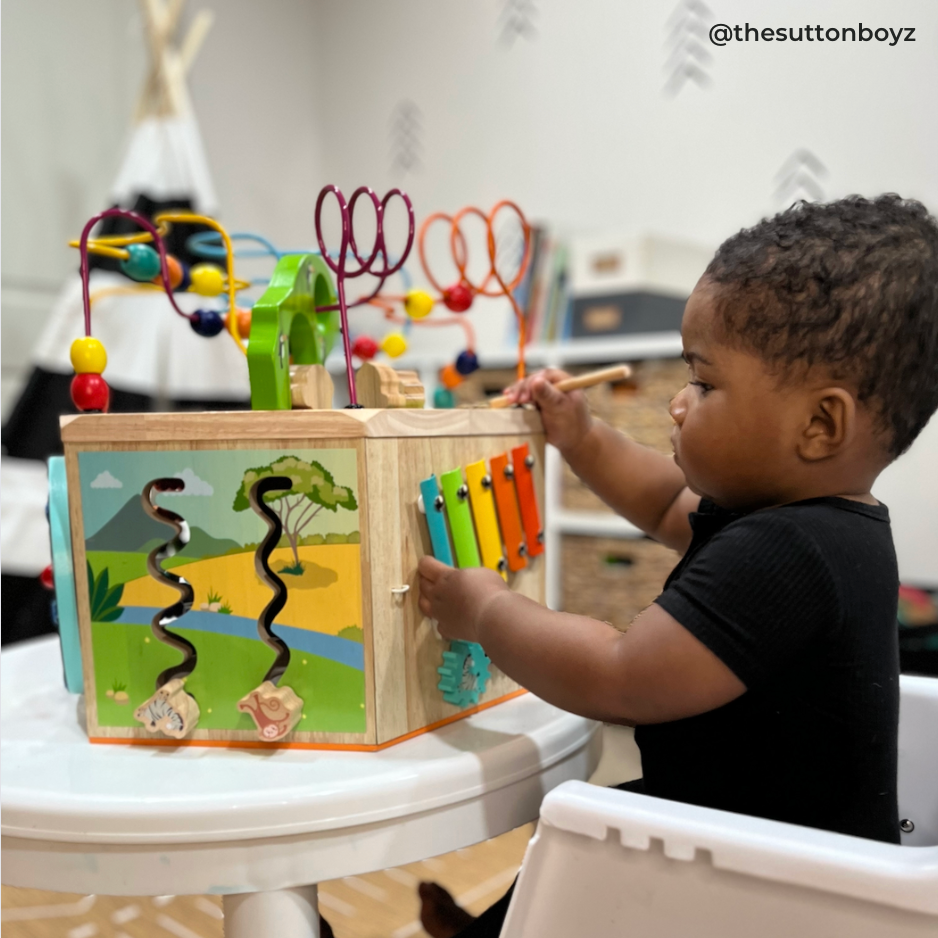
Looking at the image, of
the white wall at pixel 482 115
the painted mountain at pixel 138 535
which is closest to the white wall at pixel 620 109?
the white wall at pixel 482 115

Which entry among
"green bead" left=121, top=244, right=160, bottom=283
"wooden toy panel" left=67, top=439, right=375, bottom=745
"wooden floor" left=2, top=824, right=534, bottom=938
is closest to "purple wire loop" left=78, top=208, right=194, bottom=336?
"green bead" left=121, top=244, right=160, bottom=283

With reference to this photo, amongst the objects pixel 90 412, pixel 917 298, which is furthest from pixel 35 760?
pixel 917 298

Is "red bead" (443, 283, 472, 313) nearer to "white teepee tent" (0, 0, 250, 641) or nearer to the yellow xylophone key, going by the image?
the yellow xylophone key

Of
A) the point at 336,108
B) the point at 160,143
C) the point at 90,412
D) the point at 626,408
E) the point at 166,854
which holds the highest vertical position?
the point at 336,108

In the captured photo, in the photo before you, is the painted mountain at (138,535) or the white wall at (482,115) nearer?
the painted mountain at (138,535)

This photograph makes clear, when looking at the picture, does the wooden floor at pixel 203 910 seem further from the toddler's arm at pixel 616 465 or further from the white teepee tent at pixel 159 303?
the white teepee tent at pixel 159 303

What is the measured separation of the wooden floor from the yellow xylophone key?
454 mm

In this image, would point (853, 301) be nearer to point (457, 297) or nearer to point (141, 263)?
point (457, 297)

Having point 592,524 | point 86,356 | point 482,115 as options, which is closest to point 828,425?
point 86,356

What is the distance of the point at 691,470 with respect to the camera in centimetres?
60

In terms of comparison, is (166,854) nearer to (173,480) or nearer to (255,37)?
→ (173,480)

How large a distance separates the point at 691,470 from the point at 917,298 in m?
0.18

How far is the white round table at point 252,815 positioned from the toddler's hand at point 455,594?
0.08m

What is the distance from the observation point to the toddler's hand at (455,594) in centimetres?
58
